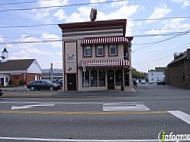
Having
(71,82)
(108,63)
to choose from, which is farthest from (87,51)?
(71,82)

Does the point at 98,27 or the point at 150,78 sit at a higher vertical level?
the point at 98,27

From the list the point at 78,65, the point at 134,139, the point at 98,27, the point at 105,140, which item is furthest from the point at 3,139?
the point at 98,27

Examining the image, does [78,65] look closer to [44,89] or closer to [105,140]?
[44,89]

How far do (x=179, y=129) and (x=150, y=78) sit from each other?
6210 centimetres

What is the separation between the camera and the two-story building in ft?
70.9

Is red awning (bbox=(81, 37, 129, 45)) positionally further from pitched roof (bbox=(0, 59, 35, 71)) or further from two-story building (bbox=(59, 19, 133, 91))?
pitched roof (bbox=(0, 59, 35, 71))

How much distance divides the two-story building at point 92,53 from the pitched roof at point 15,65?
2295 centimetres

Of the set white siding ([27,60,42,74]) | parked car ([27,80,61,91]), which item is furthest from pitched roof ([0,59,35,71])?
parked car ([27,80,61,91])

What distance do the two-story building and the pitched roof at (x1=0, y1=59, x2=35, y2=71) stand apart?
23.0 m

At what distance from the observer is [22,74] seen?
41.0 metres

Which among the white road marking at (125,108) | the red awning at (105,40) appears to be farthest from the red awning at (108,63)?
the white road marking at (125,108)

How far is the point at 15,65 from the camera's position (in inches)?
1688

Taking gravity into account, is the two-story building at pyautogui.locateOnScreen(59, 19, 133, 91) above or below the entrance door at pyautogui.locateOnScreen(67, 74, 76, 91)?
above

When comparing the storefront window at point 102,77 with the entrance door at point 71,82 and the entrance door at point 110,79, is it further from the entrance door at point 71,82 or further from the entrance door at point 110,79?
the entrance door at point 71,82
